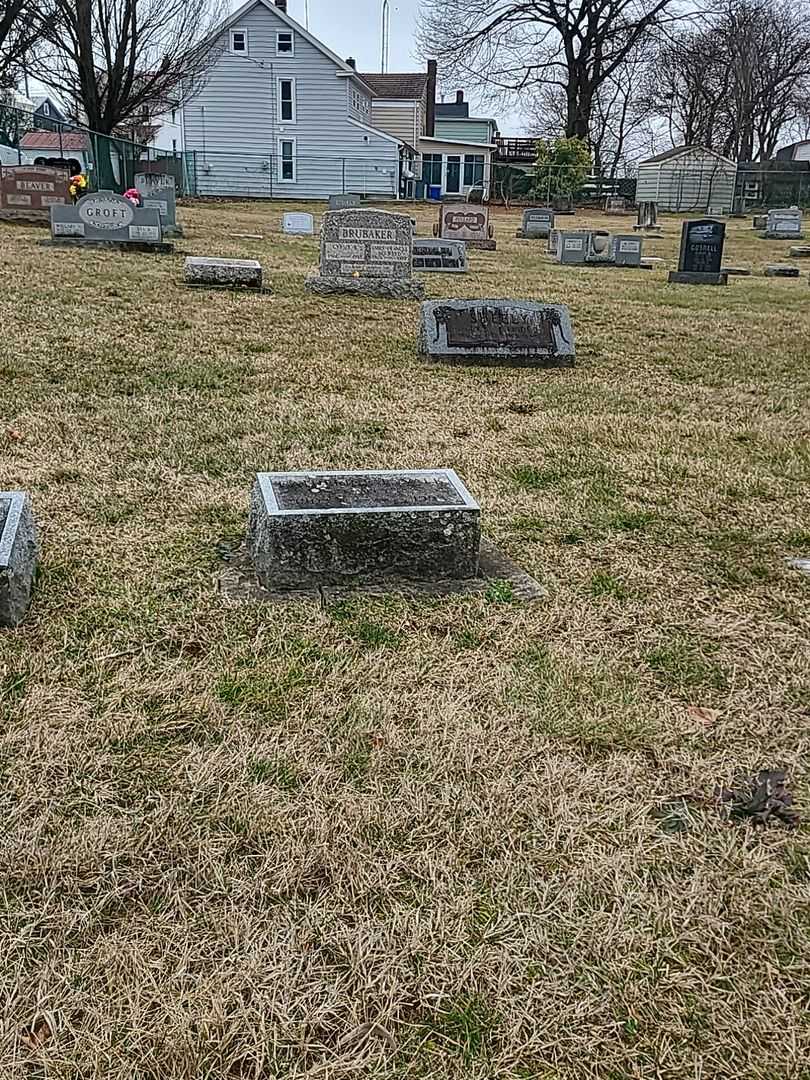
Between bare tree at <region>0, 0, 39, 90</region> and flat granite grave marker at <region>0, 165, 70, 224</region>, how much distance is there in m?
5.97

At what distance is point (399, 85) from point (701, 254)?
122 feet

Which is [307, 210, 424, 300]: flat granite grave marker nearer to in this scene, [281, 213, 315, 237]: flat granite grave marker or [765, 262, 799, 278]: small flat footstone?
[281, 213, 315, 237]: flat granite grave marker

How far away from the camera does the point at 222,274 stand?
11.3 m

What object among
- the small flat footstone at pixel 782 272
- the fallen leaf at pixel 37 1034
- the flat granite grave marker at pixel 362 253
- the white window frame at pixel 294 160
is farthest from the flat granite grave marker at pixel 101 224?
the white window frame at pixel 294 160

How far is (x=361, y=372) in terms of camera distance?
7613 millimetres

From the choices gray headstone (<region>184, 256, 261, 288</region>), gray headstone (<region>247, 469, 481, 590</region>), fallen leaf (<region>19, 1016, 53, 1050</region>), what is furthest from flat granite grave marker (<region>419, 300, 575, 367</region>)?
fallen leaf (<region>19, 1016, 53, 1050</region>)

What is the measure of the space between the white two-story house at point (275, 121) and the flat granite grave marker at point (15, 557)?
1413 inches

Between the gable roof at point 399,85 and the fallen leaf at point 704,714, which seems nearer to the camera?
the fallen leaf at point 704,714

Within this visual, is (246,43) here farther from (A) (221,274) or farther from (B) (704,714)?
(B) (704,714)

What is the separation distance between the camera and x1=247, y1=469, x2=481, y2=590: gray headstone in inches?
135

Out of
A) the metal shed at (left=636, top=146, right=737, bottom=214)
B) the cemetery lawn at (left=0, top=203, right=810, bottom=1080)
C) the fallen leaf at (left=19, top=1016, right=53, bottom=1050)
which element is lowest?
the fallen leaf at (left=19, top=1016, right=53, bottom=1050)

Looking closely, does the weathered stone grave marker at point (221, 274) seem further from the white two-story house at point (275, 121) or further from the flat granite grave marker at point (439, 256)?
the white two-story house at point (275, 121)

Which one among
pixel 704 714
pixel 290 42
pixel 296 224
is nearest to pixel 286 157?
pixel 290 42

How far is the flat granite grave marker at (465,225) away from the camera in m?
20.9
